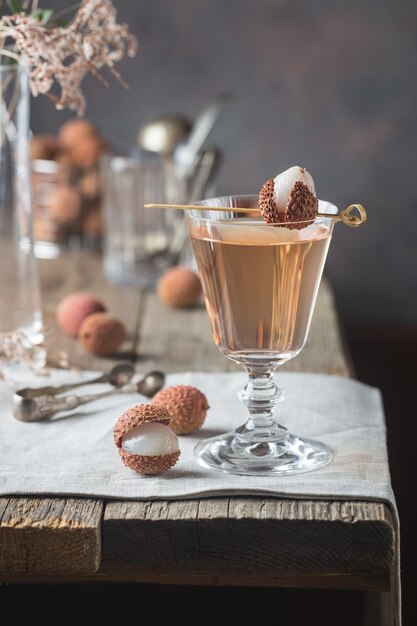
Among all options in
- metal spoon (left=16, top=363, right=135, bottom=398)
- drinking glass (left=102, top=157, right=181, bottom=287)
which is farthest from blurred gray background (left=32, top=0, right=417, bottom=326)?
metal spoon (left=16, top=363, right=135, bottom=398)

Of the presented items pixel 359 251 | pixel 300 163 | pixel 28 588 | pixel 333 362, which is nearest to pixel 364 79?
pixel 300 163

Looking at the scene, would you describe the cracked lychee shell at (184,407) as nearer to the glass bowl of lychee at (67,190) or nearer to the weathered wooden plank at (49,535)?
the weathered wooden plank at (49,535)

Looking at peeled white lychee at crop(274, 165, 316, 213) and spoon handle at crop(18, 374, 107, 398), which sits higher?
peeled white lychee at crop(274, 165, 316, 213)

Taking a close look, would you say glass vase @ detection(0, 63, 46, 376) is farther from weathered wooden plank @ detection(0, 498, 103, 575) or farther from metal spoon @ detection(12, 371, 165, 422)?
weathered wooden plank @ detection(0, 498, 103, 575)

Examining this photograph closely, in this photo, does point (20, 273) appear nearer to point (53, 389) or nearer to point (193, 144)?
point (53, 389)

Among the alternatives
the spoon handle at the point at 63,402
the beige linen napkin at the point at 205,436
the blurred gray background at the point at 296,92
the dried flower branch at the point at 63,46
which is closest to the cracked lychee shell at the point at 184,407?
the beige linen napkin at the point at 205,436
